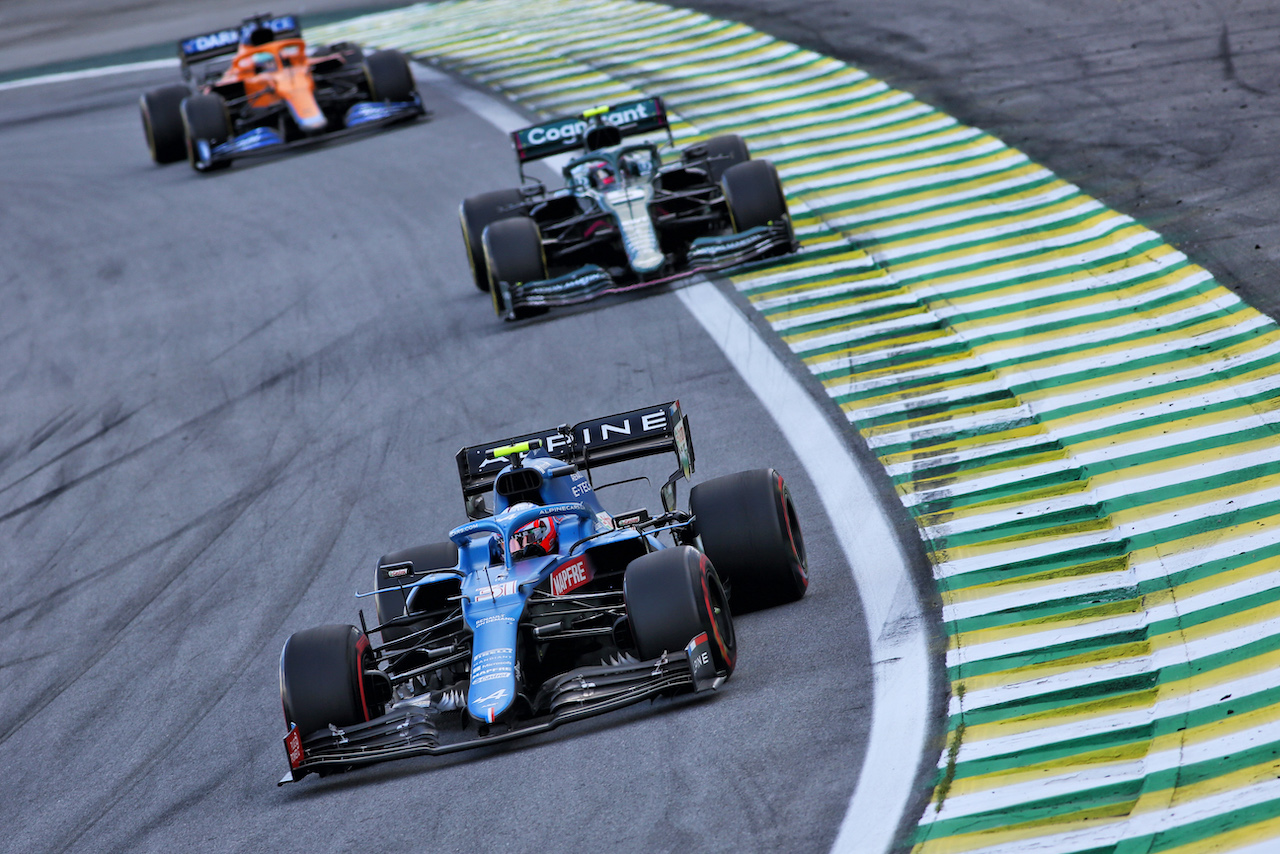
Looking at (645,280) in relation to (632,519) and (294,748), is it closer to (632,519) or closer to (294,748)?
(632,519)

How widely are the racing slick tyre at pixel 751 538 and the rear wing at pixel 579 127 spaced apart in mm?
8608

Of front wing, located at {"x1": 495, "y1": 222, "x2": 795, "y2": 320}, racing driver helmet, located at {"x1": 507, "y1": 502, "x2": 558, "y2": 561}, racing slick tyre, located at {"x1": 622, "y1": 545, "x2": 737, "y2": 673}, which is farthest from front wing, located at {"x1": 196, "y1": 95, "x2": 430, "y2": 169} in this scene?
racing slick tyre, located at {"x1": 622, "y1": 545, "x2": 737, "y2": 673}

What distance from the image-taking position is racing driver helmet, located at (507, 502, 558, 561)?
9.42m

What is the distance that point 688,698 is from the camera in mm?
8664

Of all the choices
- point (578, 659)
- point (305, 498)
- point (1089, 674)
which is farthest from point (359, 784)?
point (305, 498)

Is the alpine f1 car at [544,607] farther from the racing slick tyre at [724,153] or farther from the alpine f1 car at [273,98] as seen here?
the alpine f1 car at [273,98]

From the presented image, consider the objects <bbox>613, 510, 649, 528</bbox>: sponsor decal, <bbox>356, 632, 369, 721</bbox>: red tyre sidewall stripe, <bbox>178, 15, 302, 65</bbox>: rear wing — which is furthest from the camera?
<bbox>178, 15, 302, 65</bbox>: rear wing

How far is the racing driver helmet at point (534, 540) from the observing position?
942cm

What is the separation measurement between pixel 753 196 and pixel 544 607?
8.15 meters

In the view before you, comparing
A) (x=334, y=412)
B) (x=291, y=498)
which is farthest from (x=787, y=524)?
(x=334, y=412)

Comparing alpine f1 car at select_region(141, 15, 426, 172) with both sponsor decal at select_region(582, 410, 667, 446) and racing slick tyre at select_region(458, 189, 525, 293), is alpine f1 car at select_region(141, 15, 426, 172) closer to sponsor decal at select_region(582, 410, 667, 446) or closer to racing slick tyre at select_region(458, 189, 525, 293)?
racing slick tyre at select_region(458, 189, 525, 293)

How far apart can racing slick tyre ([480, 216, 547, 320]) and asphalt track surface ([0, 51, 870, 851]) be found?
0.36 m

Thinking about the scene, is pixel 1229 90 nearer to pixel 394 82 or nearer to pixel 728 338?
pixel 728 338

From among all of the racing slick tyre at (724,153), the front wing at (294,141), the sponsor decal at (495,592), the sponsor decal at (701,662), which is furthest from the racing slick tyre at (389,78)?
the sponsor decal at (701,662)
